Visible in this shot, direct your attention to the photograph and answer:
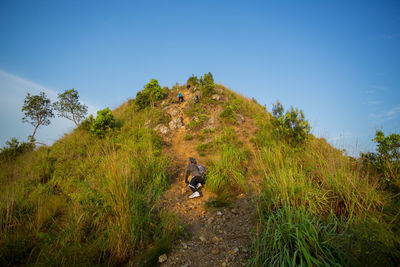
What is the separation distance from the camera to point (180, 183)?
563cm

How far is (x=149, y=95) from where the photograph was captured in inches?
514

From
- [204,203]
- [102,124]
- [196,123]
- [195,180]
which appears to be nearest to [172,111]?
[196,123]

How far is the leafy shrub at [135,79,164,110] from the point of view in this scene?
12.7 meters

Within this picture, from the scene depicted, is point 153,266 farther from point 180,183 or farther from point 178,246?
point 180,183

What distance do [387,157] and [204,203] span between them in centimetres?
463

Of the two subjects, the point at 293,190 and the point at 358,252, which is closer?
the point at 358,252

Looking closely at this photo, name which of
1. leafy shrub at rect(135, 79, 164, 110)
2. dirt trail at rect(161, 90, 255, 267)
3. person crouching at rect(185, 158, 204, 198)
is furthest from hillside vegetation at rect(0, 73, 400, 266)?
leafy shrub at rect(135, 79, 164, 110)

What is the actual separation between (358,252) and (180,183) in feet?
15.0

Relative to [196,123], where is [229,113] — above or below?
above

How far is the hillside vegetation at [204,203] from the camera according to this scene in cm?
207

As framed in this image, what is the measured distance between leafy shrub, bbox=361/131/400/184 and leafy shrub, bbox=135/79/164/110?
12.0 m

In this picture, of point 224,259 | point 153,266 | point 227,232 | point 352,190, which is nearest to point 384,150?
point 352,190

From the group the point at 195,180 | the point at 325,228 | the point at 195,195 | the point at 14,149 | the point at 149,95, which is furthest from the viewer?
the point at 149,95

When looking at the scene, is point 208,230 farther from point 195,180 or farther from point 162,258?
point 195,180
